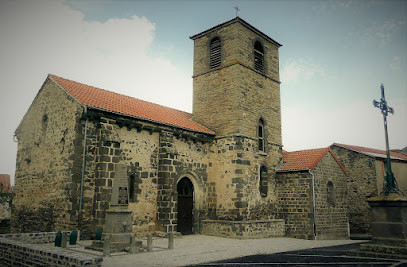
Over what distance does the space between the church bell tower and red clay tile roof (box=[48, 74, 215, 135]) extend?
136 cm

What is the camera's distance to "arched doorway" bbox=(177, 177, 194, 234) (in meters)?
16.5

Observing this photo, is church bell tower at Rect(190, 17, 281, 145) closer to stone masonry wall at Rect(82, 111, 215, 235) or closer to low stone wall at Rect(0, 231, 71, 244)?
stone masonry wall at Rect(82, 111, 215, 235)

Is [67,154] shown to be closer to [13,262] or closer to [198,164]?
[13,262]

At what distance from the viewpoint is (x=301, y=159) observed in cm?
1916

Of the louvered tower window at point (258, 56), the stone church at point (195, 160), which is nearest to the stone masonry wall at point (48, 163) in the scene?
the stone church at point (195, 160)

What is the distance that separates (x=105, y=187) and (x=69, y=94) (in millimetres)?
4436

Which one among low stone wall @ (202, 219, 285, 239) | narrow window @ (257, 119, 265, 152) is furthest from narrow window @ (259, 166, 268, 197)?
low stone wall @ (202, 219, 285, 239)

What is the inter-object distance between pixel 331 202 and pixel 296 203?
260cm

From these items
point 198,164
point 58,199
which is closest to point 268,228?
point 198,164

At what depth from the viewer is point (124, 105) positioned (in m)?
15.8

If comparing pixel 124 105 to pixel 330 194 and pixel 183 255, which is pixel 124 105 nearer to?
pixel 183 255

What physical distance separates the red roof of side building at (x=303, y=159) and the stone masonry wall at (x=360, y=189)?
5.71 m

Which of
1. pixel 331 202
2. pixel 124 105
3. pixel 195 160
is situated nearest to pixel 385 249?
pixel 331 202

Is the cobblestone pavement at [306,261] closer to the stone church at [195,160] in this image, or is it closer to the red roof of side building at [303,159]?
the stone church at [195,160]
